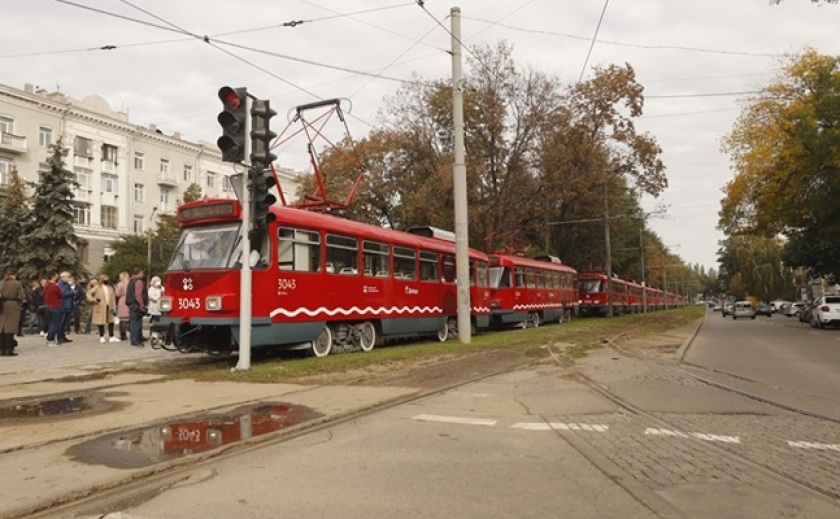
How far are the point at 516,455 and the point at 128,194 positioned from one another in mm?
52235

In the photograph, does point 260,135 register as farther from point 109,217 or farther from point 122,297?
point 109,217

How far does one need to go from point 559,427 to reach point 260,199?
702 cm

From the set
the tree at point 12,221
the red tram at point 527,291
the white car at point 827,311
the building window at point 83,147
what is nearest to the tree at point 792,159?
the white car at point 827,311

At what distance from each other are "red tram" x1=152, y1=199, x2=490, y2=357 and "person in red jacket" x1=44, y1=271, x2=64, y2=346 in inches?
184

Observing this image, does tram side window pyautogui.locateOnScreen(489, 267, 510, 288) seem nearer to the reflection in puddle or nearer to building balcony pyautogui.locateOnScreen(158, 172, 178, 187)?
the reflection in puddle

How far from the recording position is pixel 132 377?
10688 millimetres

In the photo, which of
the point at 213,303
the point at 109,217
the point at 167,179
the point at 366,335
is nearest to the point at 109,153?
the point at 109,217

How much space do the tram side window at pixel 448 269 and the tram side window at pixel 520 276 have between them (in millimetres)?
Answer: 7493

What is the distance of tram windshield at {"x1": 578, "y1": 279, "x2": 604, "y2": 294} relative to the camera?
45656 mm

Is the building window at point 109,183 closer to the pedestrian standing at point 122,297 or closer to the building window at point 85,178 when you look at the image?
the building window at point 85,178

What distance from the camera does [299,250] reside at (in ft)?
44.5

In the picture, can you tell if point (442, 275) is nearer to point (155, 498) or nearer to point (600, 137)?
point (155, 498)

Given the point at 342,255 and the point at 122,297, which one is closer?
the point at 342,255

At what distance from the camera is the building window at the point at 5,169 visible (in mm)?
42438
